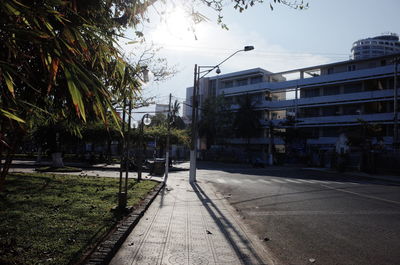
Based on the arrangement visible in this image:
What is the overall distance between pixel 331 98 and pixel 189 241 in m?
48.3

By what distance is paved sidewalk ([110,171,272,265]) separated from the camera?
478cm

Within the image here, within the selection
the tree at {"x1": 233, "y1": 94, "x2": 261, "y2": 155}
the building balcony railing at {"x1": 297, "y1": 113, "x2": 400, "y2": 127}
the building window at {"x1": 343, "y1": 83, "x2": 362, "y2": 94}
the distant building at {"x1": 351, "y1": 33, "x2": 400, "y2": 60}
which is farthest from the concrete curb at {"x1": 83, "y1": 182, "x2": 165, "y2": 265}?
the distant building at {"x1": 351, "y1": 33, "x2": 400, "y2": 60}

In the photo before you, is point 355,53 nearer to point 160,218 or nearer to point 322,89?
point 322,89

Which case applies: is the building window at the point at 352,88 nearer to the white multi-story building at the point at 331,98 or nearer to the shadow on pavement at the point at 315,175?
the white multi-story building at the point at 331,98

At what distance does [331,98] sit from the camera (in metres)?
49.5

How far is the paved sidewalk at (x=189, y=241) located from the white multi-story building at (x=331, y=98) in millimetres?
38442

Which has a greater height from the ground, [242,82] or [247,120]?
[242,82]

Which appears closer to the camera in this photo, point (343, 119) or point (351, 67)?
point (343, 119)

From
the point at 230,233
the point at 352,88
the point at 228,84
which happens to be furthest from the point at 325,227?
the point at 228,84

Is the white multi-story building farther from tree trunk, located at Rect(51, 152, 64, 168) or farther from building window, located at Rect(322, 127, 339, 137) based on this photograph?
tree trunk, located at Rect(51, 152, 64, 168)

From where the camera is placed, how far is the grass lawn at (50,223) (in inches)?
163

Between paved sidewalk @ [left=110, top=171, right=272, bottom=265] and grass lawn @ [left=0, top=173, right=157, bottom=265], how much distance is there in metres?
0.62

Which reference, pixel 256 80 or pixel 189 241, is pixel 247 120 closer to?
pixel 256 80

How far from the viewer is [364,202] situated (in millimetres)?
11258
